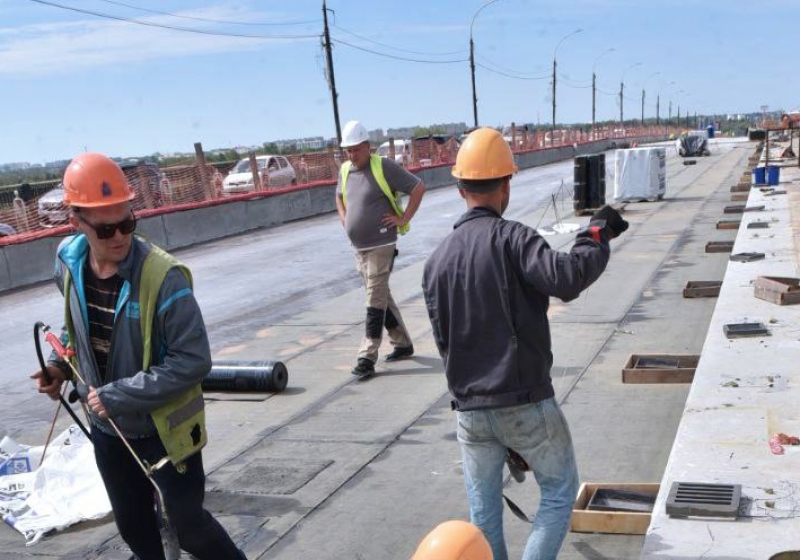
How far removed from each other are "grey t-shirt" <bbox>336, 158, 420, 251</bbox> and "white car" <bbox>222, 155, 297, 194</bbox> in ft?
61.0

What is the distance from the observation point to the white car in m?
26.3

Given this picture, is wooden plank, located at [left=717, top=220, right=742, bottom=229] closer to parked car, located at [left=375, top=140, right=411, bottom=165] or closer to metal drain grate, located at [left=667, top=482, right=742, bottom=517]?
metal drain grate, located at [left=667, top=482, right=742, bottom=517]

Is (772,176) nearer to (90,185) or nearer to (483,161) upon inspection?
(483,161)

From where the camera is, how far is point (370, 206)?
7570 mm

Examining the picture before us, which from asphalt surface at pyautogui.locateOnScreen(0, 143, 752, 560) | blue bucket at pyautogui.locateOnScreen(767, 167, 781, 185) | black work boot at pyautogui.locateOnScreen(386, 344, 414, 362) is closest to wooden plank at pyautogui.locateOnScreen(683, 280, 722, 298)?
asphalt surface at pyautogui.locateOnScreen(0, 143, 752, 560)

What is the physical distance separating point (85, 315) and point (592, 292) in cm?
845

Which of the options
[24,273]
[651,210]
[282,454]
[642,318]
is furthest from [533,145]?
[282,454]

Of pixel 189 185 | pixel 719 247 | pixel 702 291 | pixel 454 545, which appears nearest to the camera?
pixel 454 545

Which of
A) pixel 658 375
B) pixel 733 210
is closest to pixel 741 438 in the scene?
pixel 658 375

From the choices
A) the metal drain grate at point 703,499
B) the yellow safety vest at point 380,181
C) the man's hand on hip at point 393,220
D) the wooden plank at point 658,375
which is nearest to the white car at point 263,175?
the yellow safety vest at point 380,181

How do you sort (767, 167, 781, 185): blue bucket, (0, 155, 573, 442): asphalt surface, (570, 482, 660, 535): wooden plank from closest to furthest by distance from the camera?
(570, 482, 660, 535): wooden plank
(0, 155, 573, 442): asphalt surface
(767, 167, 781, 185): blue bucket

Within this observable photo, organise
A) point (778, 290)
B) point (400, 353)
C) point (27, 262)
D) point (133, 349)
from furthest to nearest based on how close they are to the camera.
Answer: point (27, 262), point (400, 353), point (778, 290), point (133, 349)

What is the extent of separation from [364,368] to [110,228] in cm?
464

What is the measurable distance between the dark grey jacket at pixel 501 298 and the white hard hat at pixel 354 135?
4.22 m
